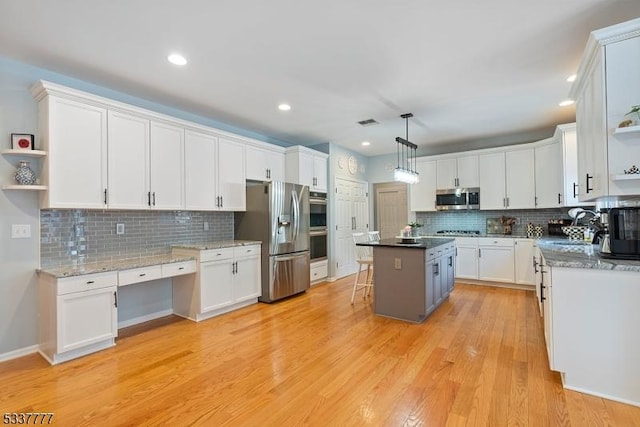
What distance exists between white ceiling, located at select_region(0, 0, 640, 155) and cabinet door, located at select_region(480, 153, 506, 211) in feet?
3.91

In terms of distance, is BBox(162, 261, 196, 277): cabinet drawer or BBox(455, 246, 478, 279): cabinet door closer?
BBox(162, 261, 196, 277): cabinet drawer

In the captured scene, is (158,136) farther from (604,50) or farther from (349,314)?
(604,50)

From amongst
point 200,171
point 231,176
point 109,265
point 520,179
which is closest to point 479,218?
A: point 520,179

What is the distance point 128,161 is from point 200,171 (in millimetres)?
837

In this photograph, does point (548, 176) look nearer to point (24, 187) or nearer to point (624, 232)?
point (624, 232)

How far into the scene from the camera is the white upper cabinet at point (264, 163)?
15.1ft

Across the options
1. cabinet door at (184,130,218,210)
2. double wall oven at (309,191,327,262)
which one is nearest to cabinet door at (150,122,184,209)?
cabinet door at (184,130,218,210)

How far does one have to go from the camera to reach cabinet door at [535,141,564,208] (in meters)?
4.72

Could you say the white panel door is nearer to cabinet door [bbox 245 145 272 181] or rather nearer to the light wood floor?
the light wood floor

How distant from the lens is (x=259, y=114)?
4.25 meters

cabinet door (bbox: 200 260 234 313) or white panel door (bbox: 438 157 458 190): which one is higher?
white panel door (bbox: 438 157 458 190)

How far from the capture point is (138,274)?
3.13 meters

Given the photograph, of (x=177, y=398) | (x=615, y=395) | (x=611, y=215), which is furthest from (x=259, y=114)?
(x=615, y=395)

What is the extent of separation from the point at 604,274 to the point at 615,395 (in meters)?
0.78
